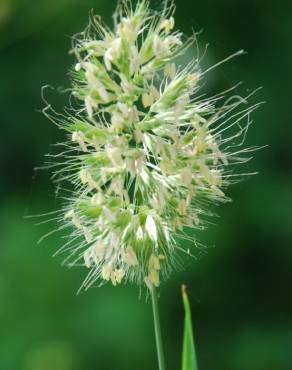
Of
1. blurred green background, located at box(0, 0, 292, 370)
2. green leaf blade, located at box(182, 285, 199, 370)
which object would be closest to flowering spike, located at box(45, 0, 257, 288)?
green leaf blade, located at box(182, 285, 199, 370)

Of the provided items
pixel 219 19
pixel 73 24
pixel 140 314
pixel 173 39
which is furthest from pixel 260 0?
pixel 173 39

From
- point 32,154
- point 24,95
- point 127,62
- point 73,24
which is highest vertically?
point 73,24

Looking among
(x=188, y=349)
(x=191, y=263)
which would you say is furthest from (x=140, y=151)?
(x=191, y=263)

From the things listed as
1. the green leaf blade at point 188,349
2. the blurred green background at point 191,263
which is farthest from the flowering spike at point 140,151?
the blurred green background at point 191,263

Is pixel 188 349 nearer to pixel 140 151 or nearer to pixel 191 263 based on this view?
pixel 140 151

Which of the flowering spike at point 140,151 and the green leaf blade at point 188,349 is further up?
the flowering spike at point 140,151

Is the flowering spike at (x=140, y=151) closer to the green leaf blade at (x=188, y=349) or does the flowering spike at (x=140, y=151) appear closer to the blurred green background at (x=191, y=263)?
the green leaf blade at (x=188, y=349)

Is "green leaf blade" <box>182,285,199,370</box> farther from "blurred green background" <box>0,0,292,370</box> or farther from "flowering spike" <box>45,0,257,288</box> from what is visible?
"blurred green background" <box>0,0,292,370</box>

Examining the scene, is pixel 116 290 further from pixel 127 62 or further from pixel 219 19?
pixel 127 62
